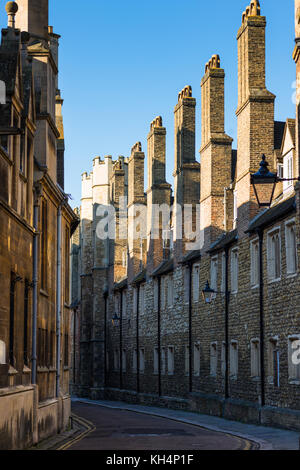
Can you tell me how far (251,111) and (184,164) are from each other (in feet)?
35.5

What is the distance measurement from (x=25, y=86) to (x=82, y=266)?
44.4 meters

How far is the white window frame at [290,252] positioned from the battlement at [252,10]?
1031cm

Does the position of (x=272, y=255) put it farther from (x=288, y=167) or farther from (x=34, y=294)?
(x=34, y=294)

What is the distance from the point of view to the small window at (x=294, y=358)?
24230 millimetres

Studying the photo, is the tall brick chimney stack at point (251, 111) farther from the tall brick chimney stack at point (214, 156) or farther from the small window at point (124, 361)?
the small window at point (124, 361)

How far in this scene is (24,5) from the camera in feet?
86.6

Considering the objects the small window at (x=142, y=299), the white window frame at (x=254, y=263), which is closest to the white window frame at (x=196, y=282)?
the white window frame at (x=254, y=263)

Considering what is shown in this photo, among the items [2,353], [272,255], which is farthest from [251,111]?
[2,353]

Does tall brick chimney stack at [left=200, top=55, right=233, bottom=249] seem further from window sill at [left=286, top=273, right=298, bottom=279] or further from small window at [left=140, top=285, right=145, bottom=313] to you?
small window at [left=140, top=285, right=145, bottom=313]

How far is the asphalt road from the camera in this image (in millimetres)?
19344

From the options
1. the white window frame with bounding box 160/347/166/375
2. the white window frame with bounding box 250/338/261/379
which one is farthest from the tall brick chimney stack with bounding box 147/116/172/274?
the white window frame with bounding box 250/338/261/379

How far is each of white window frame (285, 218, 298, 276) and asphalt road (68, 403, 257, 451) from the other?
5.27 metres

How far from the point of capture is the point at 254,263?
95.7 ft
